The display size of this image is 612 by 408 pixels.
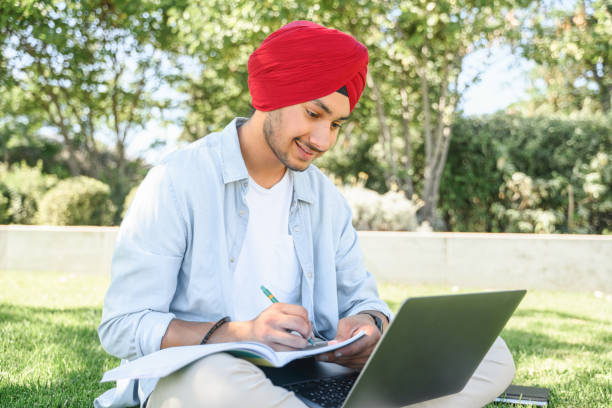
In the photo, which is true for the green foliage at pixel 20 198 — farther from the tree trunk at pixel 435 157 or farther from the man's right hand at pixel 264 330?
the man's right hand at pixel 264 330

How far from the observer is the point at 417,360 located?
168 centimetres

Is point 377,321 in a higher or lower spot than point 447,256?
higher

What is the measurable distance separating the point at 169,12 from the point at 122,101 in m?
2.93

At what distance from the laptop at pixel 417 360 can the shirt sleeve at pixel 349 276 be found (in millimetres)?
477

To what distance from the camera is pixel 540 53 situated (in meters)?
9.38

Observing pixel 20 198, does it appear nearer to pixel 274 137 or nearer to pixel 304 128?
pixel 274 137

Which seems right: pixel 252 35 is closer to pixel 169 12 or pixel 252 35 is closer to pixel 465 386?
pixel 169 12

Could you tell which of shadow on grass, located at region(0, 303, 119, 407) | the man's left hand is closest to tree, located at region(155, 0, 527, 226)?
shadow on grass, located at region(0, 303, 119, 407)

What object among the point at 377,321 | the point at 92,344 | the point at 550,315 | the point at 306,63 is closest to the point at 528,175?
the point at 550,315

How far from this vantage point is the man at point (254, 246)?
1.79 m

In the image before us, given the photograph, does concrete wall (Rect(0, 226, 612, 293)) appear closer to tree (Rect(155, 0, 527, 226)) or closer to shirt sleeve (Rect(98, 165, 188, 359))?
tree (Rect(155, 0, 527, 226))

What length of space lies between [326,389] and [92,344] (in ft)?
7.73

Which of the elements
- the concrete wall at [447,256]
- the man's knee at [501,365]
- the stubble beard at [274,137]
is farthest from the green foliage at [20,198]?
the man's knee at [501,365]

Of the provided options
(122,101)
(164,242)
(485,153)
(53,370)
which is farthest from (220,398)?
(122,101)
